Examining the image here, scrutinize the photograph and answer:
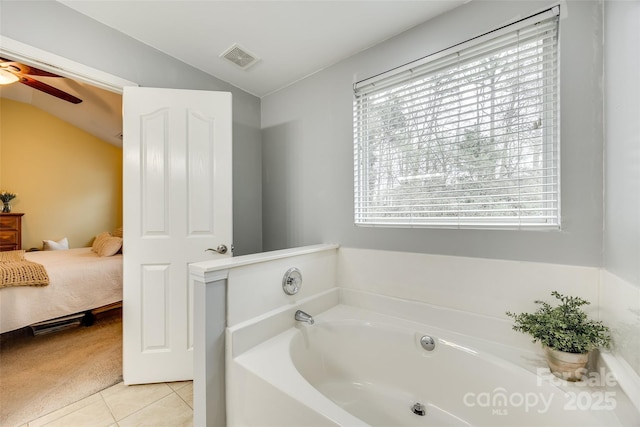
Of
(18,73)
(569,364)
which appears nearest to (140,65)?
(18,73)

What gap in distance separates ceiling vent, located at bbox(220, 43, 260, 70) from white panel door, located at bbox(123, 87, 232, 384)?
0.36 metres

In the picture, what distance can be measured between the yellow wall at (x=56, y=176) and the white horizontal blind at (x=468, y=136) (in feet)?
17.5

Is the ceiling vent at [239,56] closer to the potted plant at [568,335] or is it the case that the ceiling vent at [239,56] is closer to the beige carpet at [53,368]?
the potted plant at [568,335]

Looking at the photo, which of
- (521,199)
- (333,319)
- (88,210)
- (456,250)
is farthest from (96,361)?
(88,210)

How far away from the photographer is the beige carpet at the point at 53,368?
1.56 m

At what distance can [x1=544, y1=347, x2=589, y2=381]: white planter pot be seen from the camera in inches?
39.2

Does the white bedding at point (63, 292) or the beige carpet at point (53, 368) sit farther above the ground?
the white bedding at point (63, 292)

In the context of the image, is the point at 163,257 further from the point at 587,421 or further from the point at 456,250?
the point at 587,421

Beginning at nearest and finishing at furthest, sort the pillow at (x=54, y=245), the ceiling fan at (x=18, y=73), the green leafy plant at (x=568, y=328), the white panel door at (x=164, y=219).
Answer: the green leafy plant at (x=568, y=328) < the white panel door at (x=164, y=219) < the ceiling fan at (x=18, y=73) < the pillow at (x=54, y=245)

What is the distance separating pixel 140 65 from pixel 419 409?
9.03ft

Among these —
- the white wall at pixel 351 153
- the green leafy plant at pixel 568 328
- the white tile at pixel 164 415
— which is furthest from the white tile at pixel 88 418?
the green leafy plant at pixel 568 328

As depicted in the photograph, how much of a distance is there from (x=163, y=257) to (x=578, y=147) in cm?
240

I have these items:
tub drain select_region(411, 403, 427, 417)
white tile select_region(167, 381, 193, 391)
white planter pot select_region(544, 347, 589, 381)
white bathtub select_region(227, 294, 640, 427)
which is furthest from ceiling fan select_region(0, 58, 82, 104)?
white planter pot select_region(544, 347, 589, 381)

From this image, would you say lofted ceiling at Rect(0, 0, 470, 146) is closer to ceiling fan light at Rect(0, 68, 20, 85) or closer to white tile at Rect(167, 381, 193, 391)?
ceiling fan light at Rect(0, 68, 20, 85)
